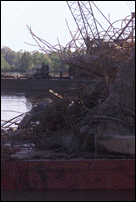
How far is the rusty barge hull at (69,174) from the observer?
4184 mm

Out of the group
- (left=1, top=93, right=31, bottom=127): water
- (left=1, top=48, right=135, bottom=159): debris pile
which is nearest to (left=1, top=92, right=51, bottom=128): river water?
(left=1, top=93, right=31, bottom=127): water

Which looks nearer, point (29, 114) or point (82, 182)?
point (82, 182)

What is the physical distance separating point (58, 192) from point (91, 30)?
48819mm

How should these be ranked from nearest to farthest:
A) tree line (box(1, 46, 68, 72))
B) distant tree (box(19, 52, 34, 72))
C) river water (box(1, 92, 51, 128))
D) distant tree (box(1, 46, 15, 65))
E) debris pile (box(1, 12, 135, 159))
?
debris pile (box(1, 12, 135, 159))
river water (box(1, 92, 51, 128))
tree line (box(1, 46, 68, 72))
distant tree (box(19, 52, 34, 72))
distant tree (box(1, 46, 15, 65))

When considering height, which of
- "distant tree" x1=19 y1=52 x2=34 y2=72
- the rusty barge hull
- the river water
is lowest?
the river water

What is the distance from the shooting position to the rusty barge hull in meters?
4.18

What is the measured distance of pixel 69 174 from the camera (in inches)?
166

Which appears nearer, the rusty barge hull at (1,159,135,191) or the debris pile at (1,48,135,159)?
the rusty barge hull at (1,159,135,191)

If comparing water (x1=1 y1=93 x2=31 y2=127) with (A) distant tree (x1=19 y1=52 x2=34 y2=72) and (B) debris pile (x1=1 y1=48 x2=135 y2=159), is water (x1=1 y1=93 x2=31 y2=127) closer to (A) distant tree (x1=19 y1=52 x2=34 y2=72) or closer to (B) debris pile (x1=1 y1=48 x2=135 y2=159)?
A: (B) debris pile (x1=1 y1=48 x2=135 y2=159)

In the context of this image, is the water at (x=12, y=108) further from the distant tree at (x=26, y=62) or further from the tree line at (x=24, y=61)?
the distant tree at (x=26, y=62)

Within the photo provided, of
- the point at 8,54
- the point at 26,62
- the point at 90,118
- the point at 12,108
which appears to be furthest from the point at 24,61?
the point at 90,118

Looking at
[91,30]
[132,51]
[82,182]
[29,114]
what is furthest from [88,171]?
[91,30]

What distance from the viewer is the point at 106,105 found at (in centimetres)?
495

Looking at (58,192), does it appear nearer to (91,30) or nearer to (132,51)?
(132,51)
